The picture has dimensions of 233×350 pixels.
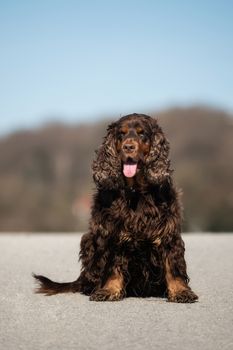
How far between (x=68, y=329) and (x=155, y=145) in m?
2.09

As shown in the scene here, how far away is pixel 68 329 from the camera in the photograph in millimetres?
6586

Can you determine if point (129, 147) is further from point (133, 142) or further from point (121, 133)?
point (121, 133)

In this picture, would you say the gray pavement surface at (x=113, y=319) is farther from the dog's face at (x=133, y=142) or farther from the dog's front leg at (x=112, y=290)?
the dog's face at (x=133, y=142)

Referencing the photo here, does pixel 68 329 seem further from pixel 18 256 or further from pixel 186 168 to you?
pixel 186 168

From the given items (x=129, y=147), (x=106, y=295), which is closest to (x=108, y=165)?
(x=129, y=147)

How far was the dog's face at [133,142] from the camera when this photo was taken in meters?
7.54

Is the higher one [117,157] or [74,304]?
[117,157]

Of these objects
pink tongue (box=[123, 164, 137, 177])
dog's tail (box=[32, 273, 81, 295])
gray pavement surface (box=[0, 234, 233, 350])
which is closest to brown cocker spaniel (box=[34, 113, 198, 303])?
pink tongue (box=[123, 164, 137, 177])

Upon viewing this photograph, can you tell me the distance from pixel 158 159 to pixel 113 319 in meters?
1.65

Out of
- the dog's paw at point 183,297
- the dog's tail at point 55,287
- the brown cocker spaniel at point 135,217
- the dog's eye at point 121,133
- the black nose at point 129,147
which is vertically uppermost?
the dog's eye at point 121,133

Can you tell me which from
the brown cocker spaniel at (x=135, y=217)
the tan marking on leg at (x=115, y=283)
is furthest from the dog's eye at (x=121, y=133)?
the tan marking on leg at (x=115, y=283)

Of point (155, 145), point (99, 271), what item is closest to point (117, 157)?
point (155, 145)

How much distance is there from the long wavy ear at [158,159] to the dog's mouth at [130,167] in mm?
124

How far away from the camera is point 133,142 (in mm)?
7527
